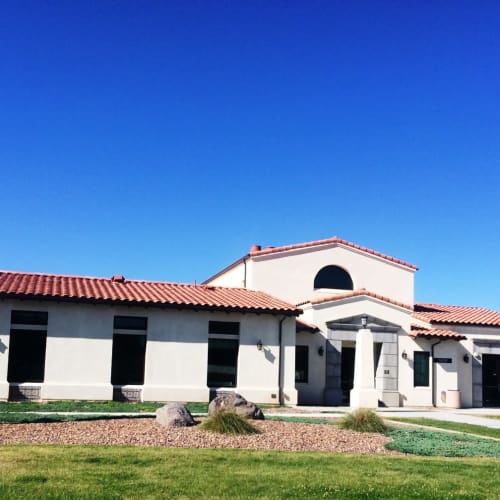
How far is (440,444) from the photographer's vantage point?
45.4ft

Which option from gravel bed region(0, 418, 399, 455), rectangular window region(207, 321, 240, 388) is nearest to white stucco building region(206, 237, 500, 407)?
rectangular window region(207, 321, 240, 388)

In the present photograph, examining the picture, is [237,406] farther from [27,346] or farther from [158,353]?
[27,346]

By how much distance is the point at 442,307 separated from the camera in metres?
33.7

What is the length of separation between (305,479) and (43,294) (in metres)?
15.4

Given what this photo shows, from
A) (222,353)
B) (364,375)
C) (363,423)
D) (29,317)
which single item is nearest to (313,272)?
(364,375)

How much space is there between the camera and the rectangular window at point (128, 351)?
2362 cm

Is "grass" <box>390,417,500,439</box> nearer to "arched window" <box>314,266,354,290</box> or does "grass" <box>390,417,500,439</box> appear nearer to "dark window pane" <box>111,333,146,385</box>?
"dark window pane" <box>111,333,146,385</box>

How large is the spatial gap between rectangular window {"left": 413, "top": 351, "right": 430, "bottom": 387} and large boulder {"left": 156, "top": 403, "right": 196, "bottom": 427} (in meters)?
15.7

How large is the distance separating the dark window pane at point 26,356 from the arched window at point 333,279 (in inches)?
497

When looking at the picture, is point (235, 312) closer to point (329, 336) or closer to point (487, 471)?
point (329, 336)

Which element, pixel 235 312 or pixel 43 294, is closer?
pixel 43 294

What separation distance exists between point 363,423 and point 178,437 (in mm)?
4803

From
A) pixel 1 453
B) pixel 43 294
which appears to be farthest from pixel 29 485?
pixel 43 294

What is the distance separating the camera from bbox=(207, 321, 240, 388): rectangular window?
24.7 metres
